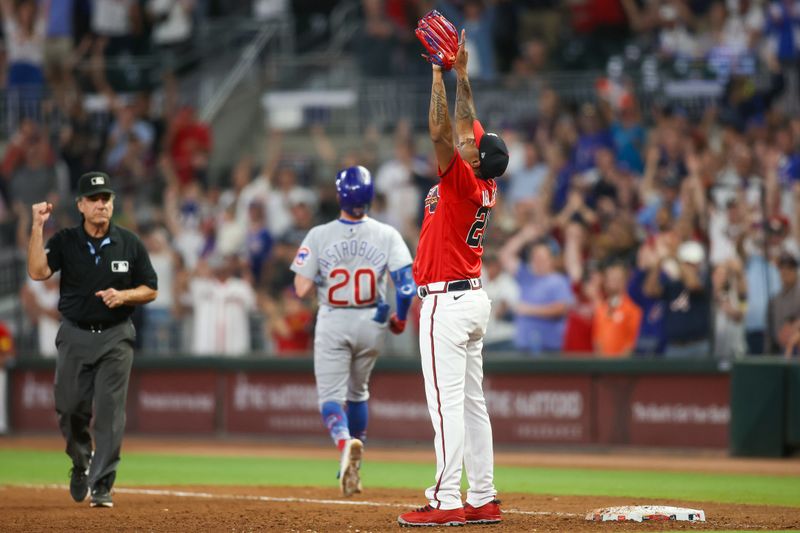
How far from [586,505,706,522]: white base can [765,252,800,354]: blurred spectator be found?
6772 millimetres

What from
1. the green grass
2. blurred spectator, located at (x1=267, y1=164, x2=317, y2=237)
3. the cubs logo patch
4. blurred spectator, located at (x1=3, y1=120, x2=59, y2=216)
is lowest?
the green grass

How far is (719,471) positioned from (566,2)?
10.9 metres

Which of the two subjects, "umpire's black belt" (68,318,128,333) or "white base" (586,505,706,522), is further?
"umpire's black belt" (68,318,128,333)

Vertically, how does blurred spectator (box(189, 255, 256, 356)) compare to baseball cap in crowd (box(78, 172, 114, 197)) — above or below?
below

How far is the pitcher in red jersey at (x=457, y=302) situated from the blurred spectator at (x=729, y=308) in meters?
7.49

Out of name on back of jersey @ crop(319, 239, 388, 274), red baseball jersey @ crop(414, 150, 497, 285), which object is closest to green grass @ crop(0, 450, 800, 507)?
name on back of jersey @ crop(319, 239, 388, 274)

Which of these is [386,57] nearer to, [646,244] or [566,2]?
[566,2]

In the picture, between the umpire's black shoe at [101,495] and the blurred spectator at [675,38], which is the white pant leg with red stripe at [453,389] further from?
the blurred spectator at [675,38]

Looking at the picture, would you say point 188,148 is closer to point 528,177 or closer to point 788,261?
point 528,177

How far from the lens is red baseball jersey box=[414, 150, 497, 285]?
28.2 ft

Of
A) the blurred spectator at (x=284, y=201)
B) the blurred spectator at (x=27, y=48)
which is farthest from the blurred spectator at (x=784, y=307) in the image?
the blurred spectator at (x=27, y=48)

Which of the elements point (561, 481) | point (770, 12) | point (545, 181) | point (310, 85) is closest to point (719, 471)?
point (561, 481)

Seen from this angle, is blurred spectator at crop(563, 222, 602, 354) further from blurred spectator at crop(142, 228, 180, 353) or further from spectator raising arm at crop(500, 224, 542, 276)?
blurred spectator at crop(142, 228, 180, 353)

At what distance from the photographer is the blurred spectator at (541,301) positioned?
16828mm
